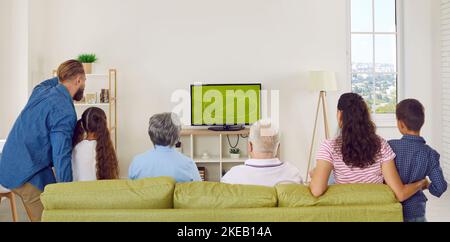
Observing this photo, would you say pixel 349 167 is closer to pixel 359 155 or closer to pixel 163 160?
pixel 359 155

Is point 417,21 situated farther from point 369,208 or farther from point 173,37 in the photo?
point 369,208

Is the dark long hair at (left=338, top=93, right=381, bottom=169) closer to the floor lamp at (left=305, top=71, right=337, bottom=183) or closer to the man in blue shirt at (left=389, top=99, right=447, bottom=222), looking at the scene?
the man in blue shirt at (left=389, top=99, right=447, bottom=222)

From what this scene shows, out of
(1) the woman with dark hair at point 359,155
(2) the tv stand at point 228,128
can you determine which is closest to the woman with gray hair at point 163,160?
(1) the woman with dark hair at point 359,155

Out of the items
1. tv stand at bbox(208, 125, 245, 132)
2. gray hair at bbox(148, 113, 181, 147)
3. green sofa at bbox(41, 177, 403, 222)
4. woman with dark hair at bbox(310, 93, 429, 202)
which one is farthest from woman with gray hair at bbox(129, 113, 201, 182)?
tv stand at bbox(208, 125, 245, 132)

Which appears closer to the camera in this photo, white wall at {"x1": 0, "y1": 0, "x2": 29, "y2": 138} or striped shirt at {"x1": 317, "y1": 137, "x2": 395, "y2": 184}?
striped shirt at {"x1": 317, "y1": 137, "x2": 395, "y2": 184}

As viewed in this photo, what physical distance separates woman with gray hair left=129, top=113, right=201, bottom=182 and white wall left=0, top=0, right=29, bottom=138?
3682 millimetres

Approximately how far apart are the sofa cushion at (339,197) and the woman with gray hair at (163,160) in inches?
32.1

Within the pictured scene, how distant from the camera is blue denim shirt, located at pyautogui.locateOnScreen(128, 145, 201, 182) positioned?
8.78ft

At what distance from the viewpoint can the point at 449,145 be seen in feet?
19.2
